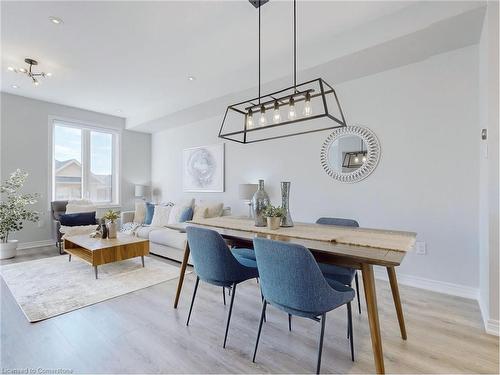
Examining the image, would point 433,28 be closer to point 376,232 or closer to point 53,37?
point 376,232

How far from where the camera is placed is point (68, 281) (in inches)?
120

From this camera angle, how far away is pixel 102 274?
10.8ft

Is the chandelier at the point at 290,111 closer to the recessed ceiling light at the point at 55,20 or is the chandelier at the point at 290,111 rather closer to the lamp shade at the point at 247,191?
the lamp shade at the point at 247,191

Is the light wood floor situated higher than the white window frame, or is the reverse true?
the white window frame

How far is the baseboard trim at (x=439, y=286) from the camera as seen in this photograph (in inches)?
105

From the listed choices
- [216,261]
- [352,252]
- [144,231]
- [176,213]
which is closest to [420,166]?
[352,252]

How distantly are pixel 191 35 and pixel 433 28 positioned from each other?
7.52 ft

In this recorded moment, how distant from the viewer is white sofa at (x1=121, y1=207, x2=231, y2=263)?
3.84m

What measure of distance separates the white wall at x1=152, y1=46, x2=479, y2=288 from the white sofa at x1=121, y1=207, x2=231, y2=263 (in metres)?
1.74

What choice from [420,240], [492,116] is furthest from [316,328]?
[492,116]

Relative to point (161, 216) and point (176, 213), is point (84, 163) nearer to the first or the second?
point (161, 216)

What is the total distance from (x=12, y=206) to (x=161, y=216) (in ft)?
7.10

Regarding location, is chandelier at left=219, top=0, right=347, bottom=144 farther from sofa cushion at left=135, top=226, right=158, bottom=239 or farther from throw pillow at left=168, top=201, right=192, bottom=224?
sofa cushion at left=135, top=226, right=158, bottom=239

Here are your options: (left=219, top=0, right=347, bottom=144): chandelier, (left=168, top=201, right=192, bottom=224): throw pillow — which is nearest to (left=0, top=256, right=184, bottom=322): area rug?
(left=168, top=201, right=192, bottom=224): throw pillow
